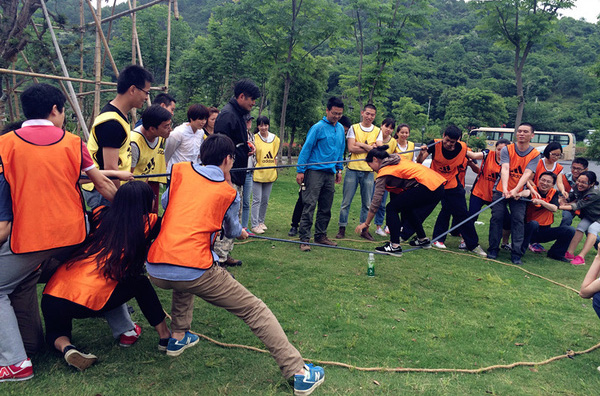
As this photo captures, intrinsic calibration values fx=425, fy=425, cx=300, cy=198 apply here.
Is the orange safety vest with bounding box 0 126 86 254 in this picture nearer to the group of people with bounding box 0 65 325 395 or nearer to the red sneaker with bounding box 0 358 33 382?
the group of people with bounding box 0 65 325 395

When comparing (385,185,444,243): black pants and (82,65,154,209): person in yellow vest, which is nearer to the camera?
(82,65,154,209): person in yellow vest

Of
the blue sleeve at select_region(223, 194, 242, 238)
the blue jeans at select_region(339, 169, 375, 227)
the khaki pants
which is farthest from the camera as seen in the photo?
the blue jeans at select_region(339, 169, 375, 227)

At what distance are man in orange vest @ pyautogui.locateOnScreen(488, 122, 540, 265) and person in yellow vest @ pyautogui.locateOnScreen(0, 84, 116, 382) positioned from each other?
5.70m

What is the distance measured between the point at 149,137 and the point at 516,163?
5253 millimetres

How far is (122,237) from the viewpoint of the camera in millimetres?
2990

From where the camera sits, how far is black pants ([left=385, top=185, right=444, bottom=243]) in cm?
539

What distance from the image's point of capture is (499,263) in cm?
621

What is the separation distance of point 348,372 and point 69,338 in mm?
2044

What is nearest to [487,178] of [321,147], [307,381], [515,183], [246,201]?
[515,183]

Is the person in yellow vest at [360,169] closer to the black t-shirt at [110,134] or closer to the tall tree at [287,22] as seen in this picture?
the black t-shirt at [110,134]

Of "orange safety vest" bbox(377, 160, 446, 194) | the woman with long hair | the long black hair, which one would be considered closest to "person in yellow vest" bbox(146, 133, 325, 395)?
the long black hair

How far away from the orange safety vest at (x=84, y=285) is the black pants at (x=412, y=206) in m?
3.63

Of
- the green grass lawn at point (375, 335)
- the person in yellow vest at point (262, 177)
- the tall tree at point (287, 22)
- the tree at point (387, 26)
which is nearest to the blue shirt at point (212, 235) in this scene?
the green grass lawn at point (375, 335)

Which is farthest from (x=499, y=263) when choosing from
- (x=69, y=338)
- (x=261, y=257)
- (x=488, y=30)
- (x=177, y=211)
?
(x=488, y=30)
